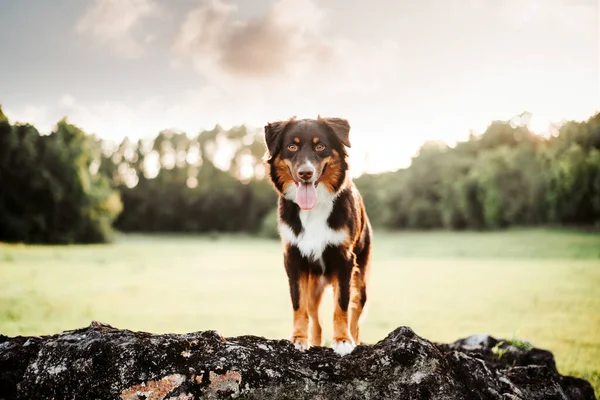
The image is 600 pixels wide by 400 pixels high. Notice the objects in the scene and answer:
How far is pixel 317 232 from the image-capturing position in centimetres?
399

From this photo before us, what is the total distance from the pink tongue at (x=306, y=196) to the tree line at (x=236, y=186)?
5478 mm

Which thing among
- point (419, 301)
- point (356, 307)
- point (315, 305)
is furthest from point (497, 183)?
point (315, 305)

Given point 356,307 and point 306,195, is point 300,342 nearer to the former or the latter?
point 306,195

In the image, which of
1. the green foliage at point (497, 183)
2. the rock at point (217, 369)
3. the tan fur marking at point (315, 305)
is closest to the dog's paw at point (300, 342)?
the rock at point (217, 369)

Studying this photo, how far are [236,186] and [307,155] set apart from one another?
44111 millimetres

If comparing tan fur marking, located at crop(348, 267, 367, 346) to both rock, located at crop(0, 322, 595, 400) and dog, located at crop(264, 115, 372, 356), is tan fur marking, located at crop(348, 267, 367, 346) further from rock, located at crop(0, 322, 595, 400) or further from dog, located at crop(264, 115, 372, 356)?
rock, located at crop(0, 322, 595, 400)

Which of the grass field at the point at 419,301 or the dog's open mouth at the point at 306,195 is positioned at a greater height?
the dog's open mouth at the point at 306,195

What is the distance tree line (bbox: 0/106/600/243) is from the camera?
16906mm

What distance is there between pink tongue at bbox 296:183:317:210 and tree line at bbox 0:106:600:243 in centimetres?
548

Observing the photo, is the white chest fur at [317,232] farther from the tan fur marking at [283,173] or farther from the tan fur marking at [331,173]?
the tan fur marking at [283,173]

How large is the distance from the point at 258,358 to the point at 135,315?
26.2ft

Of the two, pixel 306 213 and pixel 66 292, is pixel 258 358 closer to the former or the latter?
pixel 306 213

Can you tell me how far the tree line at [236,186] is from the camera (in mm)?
16906

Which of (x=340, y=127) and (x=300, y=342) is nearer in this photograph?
(x=300, y=342)
